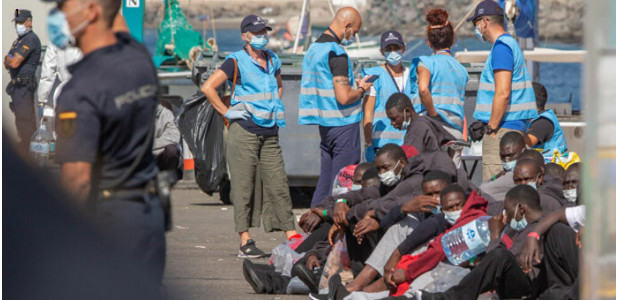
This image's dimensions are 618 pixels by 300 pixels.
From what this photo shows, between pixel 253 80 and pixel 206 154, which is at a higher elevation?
pixel 253 80

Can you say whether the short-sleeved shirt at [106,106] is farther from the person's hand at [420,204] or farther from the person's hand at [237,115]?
the person's hand at [237,115]

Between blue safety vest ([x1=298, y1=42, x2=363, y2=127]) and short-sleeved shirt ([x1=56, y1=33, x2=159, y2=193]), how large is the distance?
4609 mm

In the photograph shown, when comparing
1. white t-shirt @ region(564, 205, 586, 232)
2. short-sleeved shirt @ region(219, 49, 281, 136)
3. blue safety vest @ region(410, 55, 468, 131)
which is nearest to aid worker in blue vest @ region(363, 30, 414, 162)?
blue safety vest @ region(410, 55, 468, 131)

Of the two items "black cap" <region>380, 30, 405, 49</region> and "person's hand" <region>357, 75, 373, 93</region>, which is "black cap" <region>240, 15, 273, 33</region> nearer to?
"person's hand" <region>357, 75, 373, 93</region>

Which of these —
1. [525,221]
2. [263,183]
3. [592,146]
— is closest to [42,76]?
[263,183]

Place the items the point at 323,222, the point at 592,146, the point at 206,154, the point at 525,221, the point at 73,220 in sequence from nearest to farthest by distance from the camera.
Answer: the point at 592,146 → the point at 73,220 → the point at 525,221 → the point at 323,222 → the point at 206,154

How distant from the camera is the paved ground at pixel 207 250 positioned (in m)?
7.21

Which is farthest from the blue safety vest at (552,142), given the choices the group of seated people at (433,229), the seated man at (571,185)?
the seated man at (571,185)

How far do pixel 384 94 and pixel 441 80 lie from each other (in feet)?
1.78

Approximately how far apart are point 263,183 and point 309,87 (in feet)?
2.27

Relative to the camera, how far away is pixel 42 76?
1295 cm

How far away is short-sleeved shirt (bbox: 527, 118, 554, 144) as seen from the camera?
27.2 ft

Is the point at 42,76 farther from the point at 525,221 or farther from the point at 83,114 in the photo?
the point at 83,114

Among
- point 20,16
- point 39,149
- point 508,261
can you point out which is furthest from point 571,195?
point 20,16
